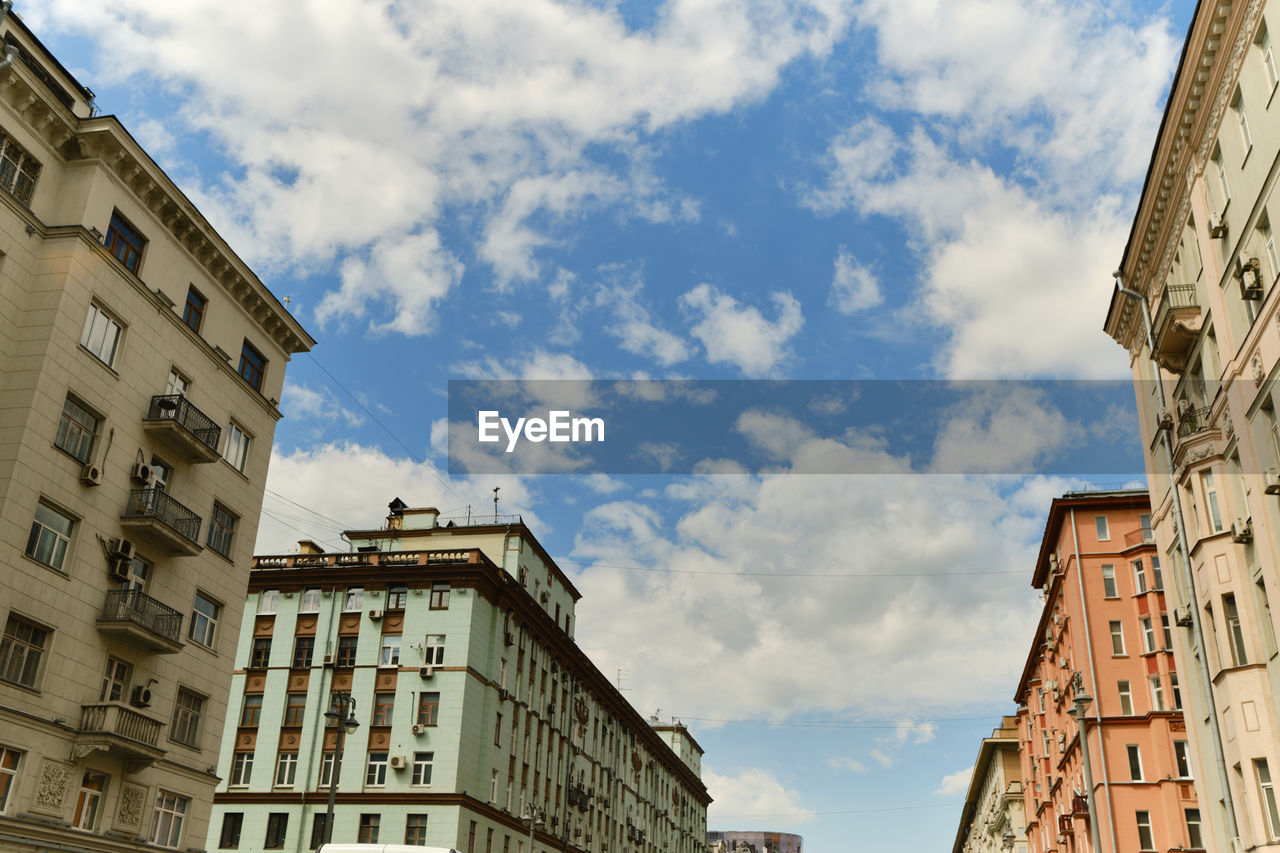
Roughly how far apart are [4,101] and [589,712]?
53247 millimetres

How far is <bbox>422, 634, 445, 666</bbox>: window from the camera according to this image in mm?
51281

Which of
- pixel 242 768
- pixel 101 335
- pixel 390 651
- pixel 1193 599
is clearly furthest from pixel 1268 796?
pixel 242 768

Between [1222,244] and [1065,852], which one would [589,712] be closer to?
[1065,852]

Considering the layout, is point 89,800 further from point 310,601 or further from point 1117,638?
point 1117,638

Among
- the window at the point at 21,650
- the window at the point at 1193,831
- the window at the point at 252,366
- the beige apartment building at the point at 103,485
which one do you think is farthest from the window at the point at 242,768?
the window at the point at 1193,831

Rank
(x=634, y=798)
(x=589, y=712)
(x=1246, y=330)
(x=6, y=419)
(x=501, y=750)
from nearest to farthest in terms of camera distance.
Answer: (x=1246, y=330) → (x=6, y=419) → (x=501, y=750) → (x=589, y=712) → (x=634, y=798)

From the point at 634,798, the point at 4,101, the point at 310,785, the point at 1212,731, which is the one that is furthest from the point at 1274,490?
the point at 634,798

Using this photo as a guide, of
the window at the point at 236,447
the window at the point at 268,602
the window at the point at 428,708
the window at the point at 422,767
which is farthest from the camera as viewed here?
the window at the point at 268,602

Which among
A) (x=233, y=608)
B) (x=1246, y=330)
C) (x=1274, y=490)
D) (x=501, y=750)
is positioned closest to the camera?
(x=1274, y=490)

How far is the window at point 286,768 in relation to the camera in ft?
165

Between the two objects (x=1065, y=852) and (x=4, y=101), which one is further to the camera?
(x=1065, y=852)

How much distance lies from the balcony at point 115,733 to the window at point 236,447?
9.41 m

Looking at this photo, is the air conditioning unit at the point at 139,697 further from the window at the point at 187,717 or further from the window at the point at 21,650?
the window at the point at 21,650

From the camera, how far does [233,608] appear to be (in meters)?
35.2
